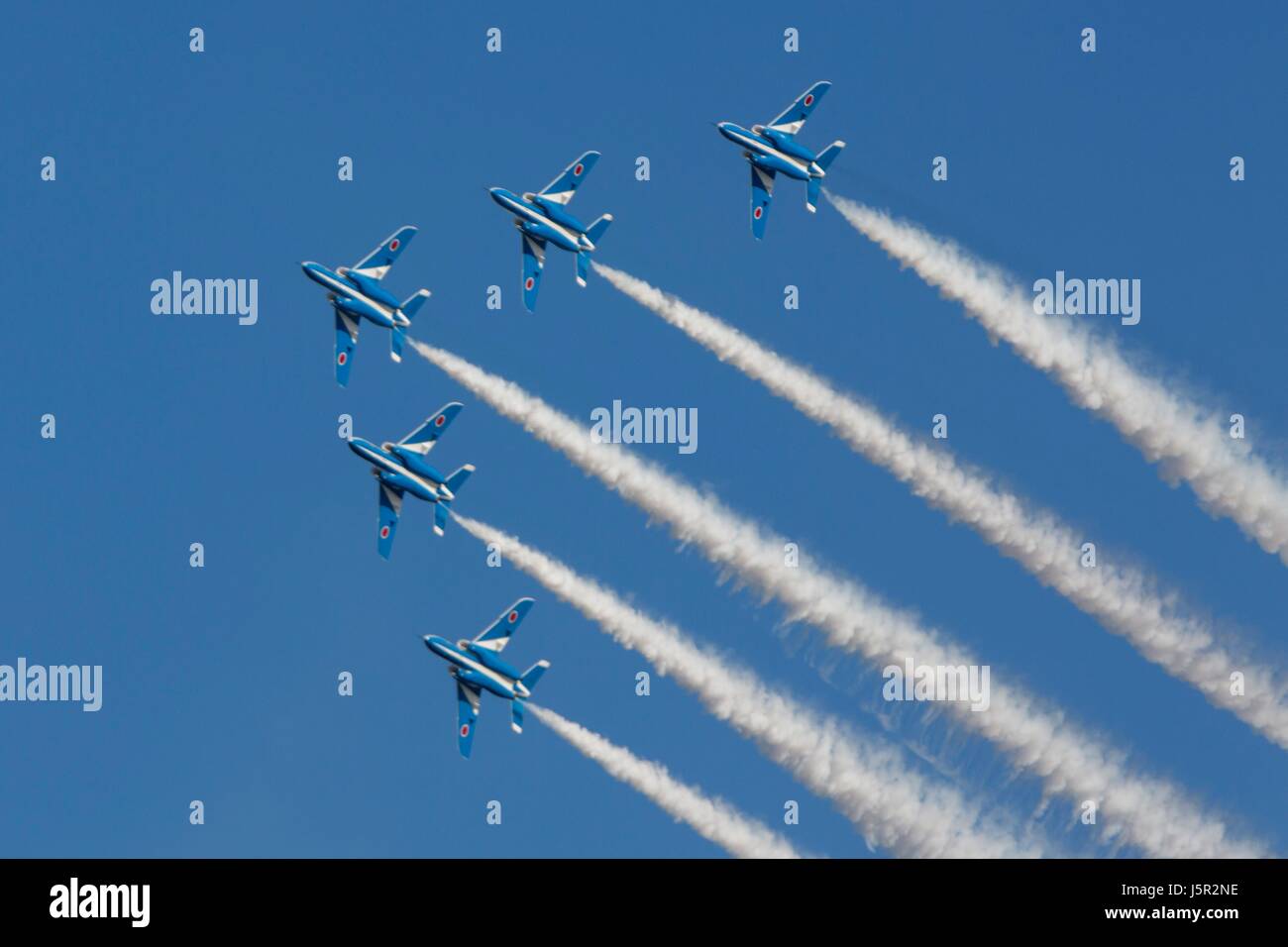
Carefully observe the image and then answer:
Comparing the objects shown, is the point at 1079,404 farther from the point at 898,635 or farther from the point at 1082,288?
the point at 898,635

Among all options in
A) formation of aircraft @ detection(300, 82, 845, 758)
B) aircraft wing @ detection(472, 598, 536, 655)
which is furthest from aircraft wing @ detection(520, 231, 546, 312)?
aircraft wing @ detection(472, 598, 536, 655)

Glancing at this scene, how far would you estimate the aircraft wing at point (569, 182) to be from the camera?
280ft

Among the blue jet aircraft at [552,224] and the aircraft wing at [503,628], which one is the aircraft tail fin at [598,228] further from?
the aircraft wing at [503,628]

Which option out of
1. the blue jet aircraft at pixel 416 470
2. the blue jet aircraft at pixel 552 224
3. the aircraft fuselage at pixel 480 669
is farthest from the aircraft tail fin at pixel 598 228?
the aircraft fuselage at pixel 480 669

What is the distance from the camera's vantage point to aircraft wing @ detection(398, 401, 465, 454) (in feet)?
273

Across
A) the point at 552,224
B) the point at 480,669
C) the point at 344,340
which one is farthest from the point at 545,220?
the point at 480,669

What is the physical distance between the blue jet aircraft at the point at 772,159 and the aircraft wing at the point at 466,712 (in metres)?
16.9

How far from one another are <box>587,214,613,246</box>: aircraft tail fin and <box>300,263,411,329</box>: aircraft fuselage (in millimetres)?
6058

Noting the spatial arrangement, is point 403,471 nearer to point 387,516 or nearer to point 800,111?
point 387,516

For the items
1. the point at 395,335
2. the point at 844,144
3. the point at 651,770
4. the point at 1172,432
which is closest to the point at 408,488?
the point at 395,335

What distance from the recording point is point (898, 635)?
255ft

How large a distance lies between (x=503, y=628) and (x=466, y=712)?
9.91ft

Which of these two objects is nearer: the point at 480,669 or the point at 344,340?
the point at 480,669

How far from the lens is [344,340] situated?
3381 inches
